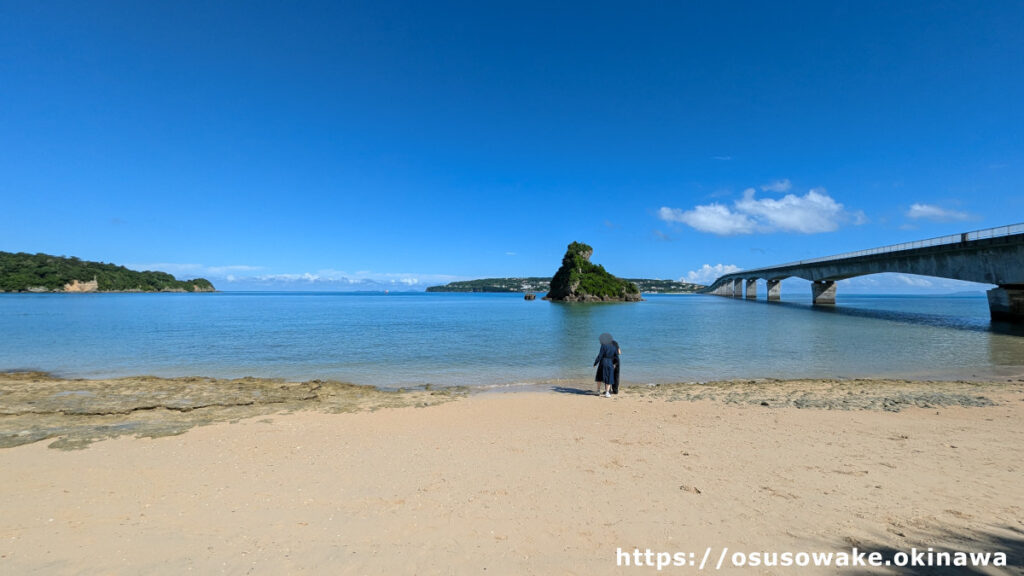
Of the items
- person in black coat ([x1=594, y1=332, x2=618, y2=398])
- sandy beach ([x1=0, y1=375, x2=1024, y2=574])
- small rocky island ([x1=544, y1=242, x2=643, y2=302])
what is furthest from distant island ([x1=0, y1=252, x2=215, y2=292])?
person in black coat ([x1=594, y1=332, x2=618, y2=398])

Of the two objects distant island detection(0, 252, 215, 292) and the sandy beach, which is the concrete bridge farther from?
distant island detection(0, 252, 215, 292)

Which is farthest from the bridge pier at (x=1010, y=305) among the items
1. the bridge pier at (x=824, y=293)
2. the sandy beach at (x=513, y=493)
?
the sandy beach at (x=513, y=493)

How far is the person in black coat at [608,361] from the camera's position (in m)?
12.7

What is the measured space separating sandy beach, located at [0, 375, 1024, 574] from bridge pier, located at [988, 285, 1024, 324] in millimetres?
45449

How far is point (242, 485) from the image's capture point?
239 inches

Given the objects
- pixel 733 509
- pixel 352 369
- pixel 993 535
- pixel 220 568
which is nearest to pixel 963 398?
pixel 993 535

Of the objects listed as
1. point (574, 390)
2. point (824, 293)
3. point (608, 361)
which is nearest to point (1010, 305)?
point (824, 293)

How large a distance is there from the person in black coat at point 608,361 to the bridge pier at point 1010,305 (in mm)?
50279

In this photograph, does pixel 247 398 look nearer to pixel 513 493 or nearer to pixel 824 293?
pixel 513 493

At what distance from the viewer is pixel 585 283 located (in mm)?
122125

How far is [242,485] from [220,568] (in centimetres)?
238

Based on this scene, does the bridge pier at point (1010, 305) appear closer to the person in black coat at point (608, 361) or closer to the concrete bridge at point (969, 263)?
the concrete bridge at point (969, 263)

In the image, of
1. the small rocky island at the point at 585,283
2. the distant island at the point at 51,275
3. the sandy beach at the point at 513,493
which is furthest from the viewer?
the distant island at the point at 51,275

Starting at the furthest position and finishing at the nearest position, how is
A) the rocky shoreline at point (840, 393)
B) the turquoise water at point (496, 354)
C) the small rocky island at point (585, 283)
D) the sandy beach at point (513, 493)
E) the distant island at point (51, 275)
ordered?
the distant island at point (51, 275) → the small rocky island at point (585, 283) → the turquoise water at point (496, 354) → the rocky shoreline at point (840, 393) → the sandy beach at point (513, 493)
